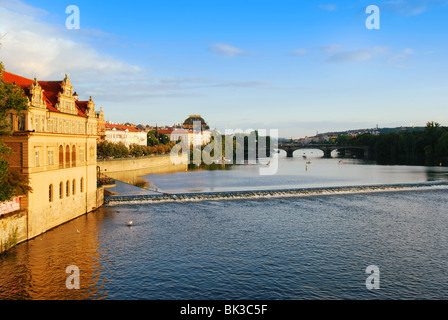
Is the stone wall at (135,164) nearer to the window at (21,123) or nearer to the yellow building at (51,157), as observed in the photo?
the yellow building at (51,157)

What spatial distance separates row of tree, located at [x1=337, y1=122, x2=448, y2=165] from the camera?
124 meters

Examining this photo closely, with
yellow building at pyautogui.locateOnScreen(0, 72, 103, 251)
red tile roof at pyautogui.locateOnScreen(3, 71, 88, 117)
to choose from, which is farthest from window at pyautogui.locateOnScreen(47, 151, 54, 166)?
red tile roof at pyautogui.locateOnScreen(3, 71, 88, 117)

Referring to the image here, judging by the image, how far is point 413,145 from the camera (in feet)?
466

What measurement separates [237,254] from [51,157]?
17423 mm

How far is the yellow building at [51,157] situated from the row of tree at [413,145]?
4000 inches

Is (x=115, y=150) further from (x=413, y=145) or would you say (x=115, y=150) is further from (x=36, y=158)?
(x=413, y=145)

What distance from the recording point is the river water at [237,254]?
782 inches

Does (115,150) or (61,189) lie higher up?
(115,150)

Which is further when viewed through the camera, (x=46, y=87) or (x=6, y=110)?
(x=46, y=87)

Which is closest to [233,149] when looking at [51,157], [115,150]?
[115,150]

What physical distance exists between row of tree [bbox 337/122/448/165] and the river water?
302ft

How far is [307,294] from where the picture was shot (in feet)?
63.2
